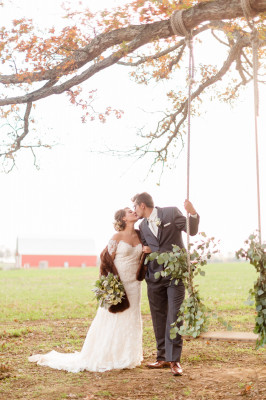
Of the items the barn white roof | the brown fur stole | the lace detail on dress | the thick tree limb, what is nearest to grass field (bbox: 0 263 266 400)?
the brown fur stole

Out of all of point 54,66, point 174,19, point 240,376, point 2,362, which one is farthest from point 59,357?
point 174,19

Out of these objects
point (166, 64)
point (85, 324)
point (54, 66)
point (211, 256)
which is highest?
point (166, 64)

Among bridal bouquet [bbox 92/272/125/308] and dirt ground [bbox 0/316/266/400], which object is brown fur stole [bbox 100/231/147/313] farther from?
dirt ground [bbox 0/316/266/400]

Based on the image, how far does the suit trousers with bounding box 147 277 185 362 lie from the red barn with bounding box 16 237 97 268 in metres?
61.8

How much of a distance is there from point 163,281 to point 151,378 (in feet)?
3.43

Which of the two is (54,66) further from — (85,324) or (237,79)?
(85,324)

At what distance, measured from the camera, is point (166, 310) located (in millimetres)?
6367

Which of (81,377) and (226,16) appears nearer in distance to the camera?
(226,16)

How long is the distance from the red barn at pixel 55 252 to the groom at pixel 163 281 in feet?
203

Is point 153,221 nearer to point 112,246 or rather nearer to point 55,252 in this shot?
point 112,246

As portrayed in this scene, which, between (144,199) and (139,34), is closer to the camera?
(139,34)

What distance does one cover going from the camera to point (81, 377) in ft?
19.6

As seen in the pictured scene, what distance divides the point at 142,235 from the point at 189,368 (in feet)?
5.36

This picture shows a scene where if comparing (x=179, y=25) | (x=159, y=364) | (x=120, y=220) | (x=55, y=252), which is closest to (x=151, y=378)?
(x=159, y=364)
